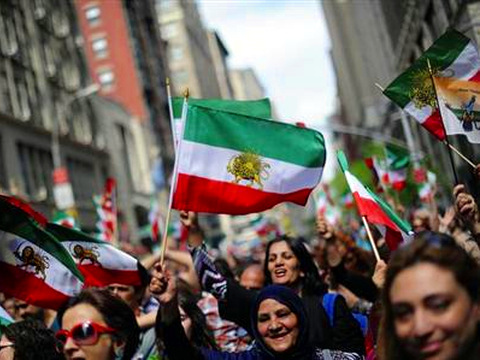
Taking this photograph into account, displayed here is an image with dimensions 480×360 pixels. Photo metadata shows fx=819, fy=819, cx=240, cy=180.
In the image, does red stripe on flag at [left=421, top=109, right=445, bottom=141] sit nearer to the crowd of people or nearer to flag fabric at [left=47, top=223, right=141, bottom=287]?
the crowd of people

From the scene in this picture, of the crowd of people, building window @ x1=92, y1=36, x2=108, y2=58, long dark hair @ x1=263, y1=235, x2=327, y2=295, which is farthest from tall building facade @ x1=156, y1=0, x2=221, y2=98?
long dark hair @ x1=263, y1=235, x2=327, y2=295

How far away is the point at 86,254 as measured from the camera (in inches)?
229

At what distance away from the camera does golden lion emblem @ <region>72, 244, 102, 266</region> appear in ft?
19.1

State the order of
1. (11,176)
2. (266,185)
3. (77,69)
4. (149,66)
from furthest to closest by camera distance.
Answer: (149,66)
(77,69)
(11,176)
(266,185)

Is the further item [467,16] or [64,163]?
[64,163]

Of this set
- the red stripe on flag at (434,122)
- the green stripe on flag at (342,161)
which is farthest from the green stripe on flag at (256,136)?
the red stripe on flag at (434,122)

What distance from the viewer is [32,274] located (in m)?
5.22

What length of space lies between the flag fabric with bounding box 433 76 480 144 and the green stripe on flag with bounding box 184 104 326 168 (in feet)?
3.11

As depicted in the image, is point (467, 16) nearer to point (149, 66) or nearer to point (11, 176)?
point (11, 176)

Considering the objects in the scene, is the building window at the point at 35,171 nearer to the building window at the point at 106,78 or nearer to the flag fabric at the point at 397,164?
the flag fabric at the point at 397,164

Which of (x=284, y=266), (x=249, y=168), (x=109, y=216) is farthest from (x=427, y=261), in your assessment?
(x=109, y=216)

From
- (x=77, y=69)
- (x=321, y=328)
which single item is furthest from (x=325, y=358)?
(x=77, y=69)

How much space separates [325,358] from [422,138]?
31.9m

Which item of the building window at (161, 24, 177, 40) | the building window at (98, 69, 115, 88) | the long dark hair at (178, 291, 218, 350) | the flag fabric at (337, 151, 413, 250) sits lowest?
the building window at (161, 24, 177, 40)
